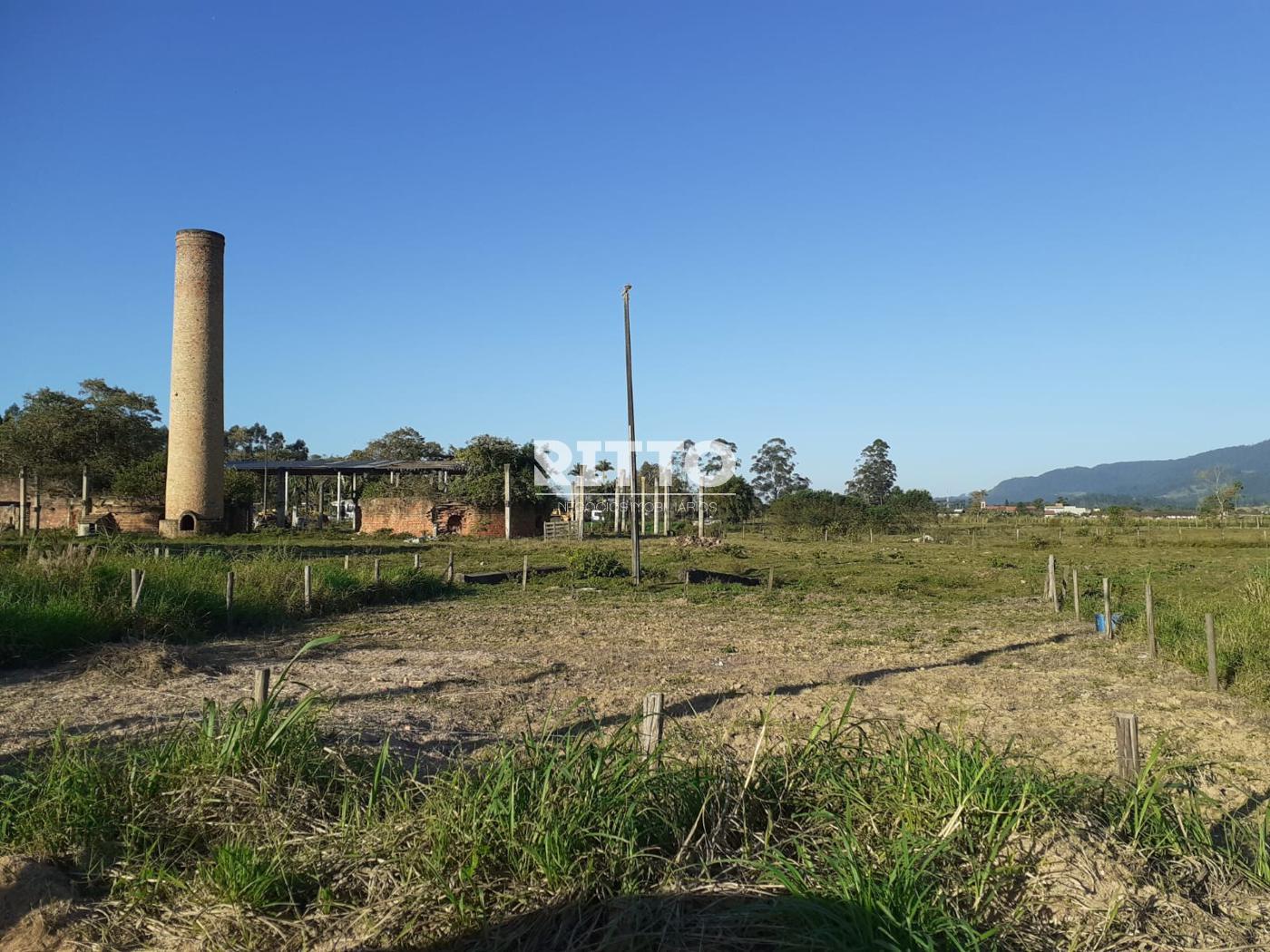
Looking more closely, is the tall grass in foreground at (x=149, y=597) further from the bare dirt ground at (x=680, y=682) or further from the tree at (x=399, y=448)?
the tree at (x=399, y=448)

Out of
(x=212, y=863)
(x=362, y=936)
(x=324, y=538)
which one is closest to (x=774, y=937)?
(x=362, y=936)

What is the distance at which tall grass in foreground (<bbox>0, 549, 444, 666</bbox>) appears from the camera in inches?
411

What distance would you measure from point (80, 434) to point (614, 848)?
49.2 meters

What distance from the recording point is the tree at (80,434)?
4381 centimetres

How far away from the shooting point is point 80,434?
45156mm

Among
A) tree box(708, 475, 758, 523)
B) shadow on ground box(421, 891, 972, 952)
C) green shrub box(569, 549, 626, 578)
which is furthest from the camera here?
tree box(708, 475, 758, 523)

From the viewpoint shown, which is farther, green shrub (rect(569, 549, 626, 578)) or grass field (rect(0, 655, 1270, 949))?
green shrub (rect(569, 549, 626, 578))

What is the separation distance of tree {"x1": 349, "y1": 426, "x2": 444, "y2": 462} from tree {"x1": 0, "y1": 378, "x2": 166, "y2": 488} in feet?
94.4

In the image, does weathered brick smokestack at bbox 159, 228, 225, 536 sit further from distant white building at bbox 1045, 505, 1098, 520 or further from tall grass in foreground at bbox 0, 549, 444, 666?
distant white building at bbox 1045, 505, 1098, 520

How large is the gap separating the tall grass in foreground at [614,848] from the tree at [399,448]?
7380cm

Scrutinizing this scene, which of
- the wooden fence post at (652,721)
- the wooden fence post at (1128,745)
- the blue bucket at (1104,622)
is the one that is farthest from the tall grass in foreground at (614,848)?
the blue bucket at (1104,622)

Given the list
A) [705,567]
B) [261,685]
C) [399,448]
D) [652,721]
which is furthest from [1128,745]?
[399,448]

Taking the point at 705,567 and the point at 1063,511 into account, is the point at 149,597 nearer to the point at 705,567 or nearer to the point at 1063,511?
the point at 705,567

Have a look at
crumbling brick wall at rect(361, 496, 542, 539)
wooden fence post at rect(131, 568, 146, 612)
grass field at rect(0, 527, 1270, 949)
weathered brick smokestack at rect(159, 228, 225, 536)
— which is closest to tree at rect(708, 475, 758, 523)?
crumbling brick wall at rect(361, 496, 542, 539)
